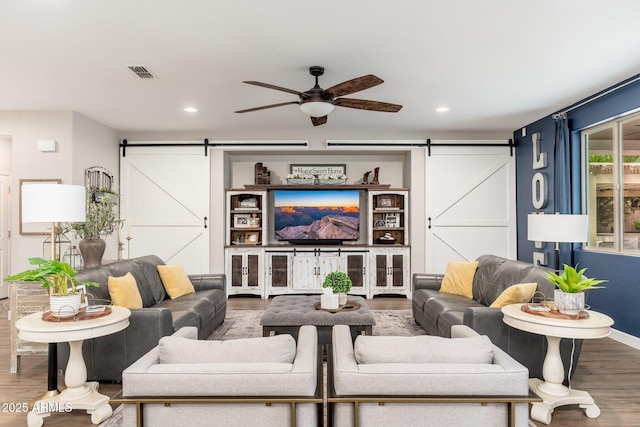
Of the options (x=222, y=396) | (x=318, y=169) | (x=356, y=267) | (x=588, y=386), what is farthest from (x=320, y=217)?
(x=222, y=396)

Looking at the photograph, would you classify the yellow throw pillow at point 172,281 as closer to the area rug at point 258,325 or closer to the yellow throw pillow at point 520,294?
the area rug at point 258,325

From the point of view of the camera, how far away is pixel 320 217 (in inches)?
273

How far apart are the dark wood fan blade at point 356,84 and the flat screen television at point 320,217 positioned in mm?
3489

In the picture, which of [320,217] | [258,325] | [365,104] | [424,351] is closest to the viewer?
[424,351]

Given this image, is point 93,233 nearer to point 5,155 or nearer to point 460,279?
point 460,279

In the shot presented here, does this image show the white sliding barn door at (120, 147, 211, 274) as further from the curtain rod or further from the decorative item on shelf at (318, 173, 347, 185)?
the curtain rod

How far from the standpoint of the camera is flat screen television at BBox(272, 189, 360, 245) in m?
6.93

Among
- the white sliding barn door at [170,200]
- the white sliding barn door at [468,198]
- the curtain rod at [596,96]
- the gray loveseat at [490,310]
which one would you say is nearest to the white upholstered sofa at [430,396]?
the gray loveseat at [490,310]

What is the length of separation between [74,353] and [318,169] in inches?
195

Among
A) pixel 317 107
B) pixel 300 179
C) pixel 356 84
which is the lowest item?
pixel 300 179

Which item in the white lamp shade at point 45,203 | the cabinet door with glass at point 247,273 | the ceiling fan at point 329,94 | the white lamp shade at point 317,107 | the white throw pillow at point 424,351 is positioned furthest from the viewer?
the cabinet door with glass at point 247,273

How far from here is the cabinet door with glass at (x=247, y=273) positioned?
6.59 m

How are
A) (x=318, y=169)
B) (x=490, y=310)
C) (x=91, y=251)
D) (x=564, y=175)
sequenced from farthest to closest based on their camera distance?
(x=318, y=169), (x=564, y=175), (x=91, y=251), (x=490, y=310)

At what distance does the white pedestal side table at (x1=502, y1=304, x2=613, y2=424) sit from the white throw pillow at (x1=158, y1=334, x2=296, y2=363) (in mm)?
1643
